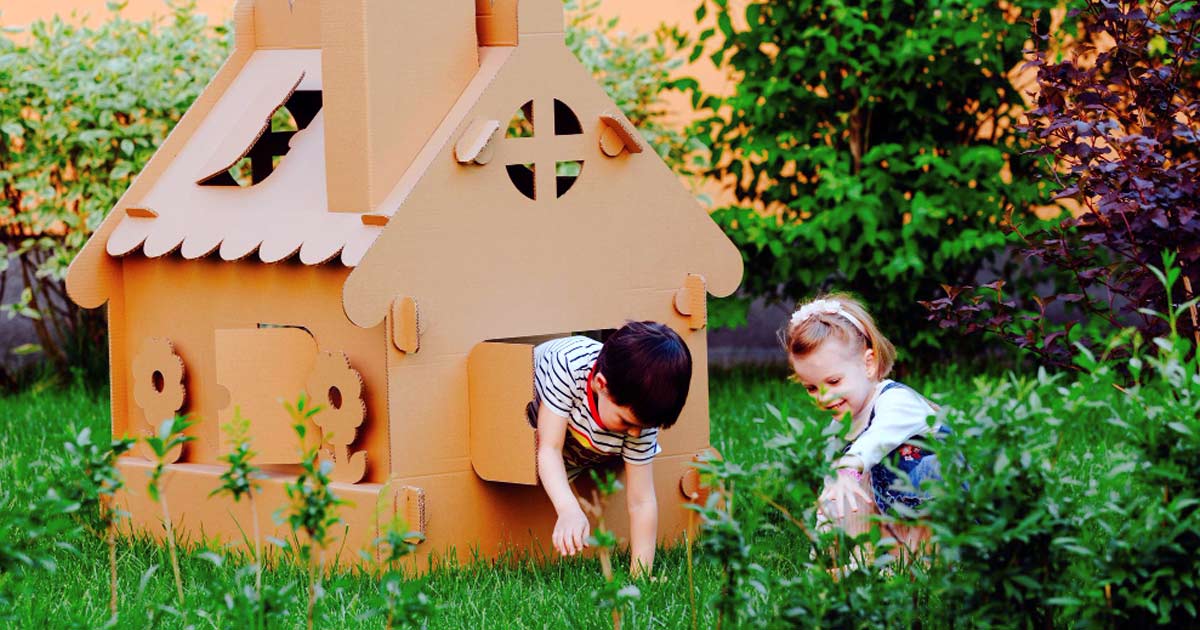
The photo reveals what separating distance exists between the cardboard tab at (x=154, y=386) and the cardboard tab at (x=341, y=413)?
507 millimetres

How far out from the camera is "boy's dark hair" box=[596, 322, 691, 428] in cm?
321

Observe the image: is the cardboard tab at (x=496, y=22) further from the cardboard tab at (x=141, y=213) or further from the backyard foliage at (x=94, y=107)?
the backyard foliage at (x=94, y=107)

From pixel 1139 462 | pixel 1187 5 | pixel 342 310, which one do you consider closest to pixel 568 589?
pixel 342 310

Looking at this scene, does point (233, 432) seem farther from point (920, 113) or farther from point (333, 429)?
point (920, 113)

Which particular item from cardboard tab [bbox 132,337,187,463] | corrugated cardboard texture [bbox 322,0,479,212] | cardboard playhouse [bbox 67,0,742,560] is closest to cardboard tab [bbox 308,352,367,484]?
cardboard playhouse [bbox 67,0,742,560]

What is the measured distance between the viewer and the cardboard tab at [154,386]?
379 cm

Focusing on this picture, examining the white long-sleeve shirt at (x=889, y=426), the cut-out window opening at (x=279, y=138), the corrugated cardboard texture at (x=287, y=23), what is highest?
the corrugated cardboard texture at (x=287, y=23)

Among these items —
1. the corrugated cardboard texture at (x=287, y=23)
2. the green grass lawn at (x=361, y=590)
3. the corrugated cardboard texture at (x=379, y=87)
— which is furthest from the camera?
the corrugated cardboard texture at (x=287, y=23)

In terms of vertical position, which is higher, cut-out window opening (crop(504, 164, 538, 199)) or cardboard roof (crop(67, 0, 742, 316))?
cardboard roof (crop(67, 0, 742, 316))

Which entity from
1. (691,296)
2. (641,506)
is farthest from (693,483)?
(691,296)

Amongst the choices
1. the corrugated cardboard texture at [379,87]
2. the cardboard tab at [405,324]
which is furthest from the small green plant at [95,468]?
the corrugated cardboard texture at [379,87]

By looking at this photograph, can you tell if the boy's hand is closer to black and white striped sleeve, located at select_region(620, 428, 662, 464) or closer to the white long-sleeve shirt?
black and white striped sleeve, located at select_region(620, 428, 662, 464)

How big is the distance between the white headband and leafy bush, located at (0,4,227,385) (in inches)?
123

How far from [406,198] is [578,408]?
61cm
